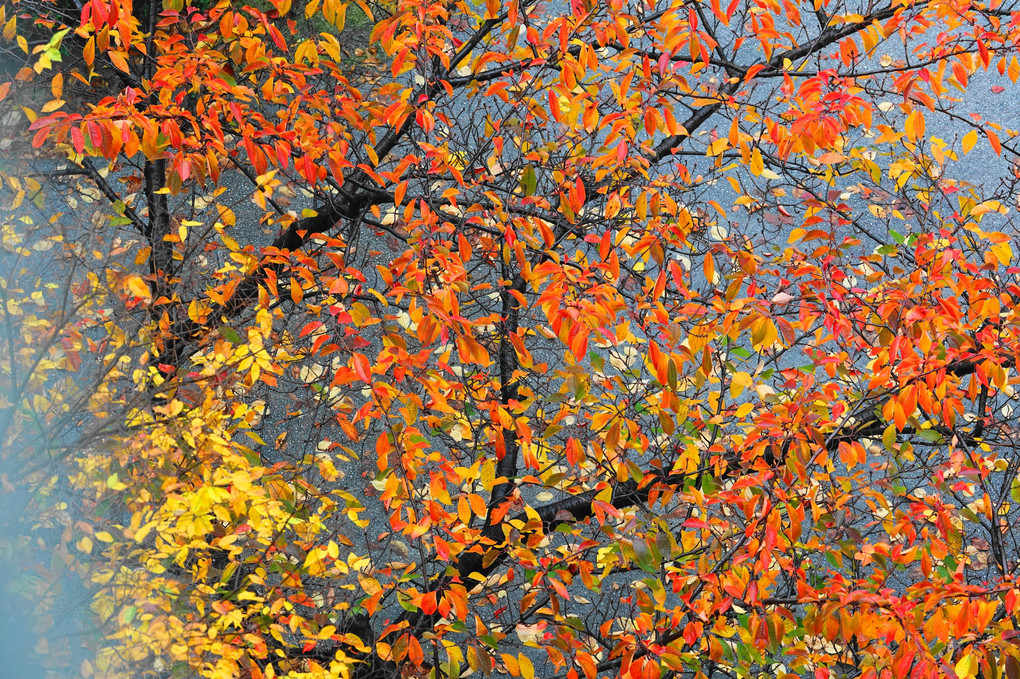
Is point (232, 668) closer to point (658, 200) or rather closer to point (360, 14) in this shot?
point (658, 200)

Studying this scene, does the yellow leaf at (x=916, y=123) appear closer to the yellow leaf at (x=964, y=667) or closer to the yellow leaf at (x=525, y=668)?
the yellow leaf at (x=964, y=667)

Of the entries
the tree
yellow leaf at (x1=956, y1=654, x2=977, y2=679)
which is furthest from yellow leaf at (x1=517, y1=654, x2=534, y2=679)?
yellow leaf at (x1=956, y1=654, x2=977, y2=679)

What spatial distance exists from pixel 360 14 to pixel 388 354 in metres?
5.46

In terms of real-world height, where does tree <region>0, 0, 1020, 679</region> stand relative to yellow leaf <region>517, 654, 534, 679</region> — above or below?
above

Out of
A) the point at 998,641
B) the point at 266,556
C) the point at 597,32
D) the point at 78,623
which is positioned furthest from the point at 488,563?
the point at 597,32

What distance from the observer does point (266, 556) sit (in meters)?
3.61

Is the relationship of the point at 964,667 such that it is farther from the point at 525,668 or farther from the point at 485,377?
the point at 485,377

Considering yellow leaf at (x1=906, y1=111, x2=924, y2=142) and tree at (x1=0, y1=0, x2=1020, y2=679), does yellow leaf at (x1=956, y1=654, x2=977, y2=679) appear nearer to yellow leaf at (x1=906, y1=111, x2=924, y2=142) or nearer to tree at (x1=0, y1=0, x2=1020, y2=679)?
tree at (x1=0, y1=0, x2=1020, y2=679)

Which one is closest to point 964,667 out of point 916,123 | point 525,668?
point 525,668

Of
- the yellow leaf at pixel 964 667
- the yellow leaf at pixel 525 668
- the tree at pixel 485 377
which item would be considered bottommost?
the yellow leaf at pixel 964 667

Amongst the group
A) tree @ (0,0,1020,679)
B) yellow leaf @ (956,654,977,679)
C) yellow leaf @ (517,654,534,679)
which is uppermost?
tree @ (0,0,1020,679)

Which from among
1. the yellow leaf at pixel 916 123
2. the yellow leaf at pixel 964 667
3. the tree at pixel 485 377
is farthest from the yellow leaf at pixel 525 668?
the yellow leaf at pixel 916 123

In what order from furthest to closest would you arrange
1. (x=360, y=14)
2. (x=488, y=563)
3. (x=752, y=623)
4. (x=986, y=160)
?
1. (x=986, y=160)
2. (x=360, y=14)
3. (x=488, y=563)
4. (x=752, y=623)

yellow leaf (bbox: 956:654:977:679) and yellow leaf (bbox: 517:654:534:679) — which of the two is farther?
yellow leaf (bbox: 517:654:534:679)
